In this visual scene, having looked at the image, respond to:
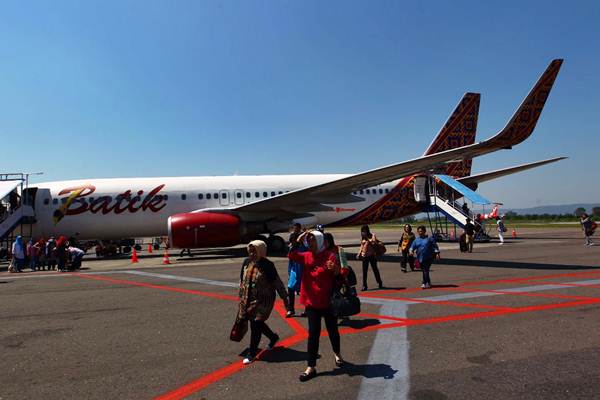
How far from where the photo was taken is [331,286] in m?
4.46

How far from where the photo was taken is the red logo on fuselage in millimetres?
18844

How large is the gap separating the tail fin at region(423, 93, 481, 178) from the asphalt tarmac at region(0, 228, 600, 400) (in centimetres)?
1706

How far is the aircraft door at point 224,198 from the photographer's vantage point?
2044 centimetres

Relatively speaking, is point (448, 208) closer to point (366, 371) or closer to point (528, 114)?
point (528, 114)

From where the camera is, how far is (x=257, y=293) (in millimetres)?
4816

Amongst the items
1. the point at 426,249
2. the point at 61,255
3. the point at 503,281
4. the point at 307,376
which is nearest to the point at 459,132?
the point at 503,281

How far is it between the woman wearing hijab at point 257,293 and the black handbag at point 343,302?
0.69 m

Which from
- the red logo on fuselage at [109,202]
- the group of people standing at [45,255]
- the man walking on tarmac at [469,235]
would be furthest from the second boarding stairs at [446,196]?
the group of people standing at [45,255]

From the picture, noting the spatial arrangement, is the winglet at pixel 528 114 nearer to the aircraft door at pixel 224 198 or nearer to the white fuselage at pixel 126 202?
the white fuselage at pixel 126 202

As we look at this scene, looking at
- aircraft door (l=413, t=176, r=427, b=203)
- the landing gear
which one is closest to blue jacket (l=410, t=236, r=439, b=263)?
the landing gear

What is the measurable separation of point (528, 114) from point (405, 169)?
4.01 m

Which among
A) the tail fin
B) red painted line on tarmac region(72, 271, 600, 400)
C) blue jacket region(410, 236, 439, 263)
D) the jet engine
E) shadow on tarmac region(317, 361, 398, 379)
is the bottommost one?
shadow on tarmac region(317, 361, 398, 379)

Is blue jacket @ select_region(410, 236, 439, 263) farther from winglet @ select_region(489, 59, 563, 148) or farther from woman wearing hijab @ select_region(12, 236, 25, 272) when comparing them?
woman wearing hijab @ select_region(12, 236, 25, 272)

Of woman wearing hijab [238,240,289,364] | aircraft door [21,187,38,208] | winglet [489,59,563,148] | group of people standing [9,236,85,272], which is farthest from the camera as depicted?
aircraft door [21,187,38,208]
